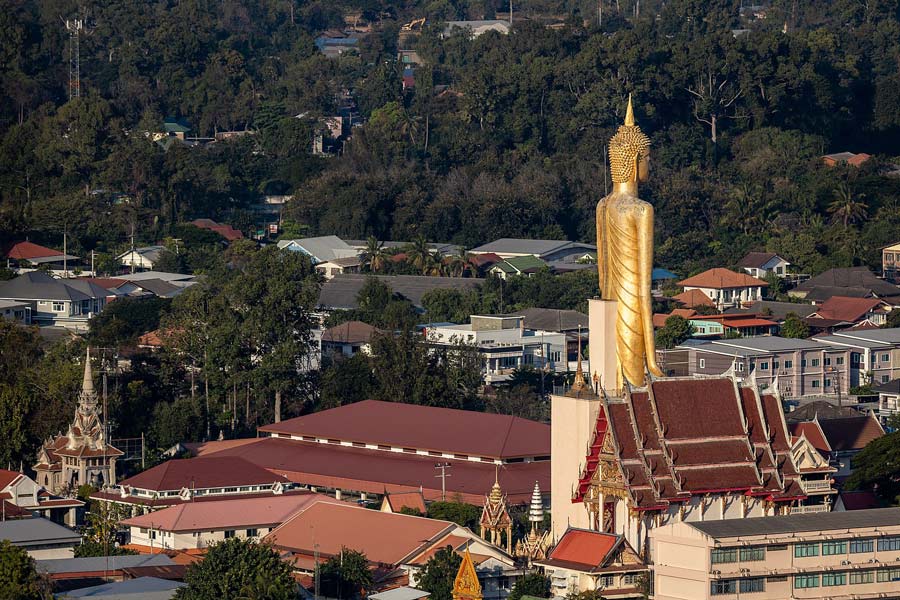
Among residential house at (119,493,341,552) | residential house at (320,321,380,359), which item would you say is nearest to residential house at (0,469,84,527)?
residential house at (119,493,341,552)

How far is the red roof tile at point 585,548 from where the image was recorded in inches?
1801

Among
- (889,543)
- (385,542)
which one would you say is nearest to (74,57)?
(385,542)

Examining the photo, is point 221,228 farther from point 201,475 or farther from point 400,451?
point 201,475

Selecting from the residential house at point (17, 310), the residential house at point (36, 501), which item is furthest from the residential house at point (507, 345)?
the residential house at point (36, 501)

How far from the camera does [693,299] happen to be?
324 ft

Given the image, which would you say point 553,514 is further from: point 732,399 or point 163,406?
point 163,406

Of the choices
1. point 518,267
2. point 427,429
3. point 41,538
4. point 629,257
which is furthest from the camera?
point 518,267

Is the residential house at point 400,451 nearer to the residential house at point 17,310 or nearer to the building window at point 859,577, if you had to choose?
the building window at point 859,577

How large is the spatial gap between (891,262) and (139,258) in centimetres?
3058

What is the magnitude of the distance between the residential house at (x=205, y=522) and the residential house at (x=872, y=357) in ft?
110

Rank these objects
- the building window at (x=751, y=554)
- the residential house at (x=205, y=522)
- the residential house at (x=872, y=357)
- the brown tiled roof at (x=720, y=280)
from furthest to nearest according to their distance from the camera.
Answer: the brown tiled roof at (x=720, y=280) < the residential house at (x=872, y=357) < the residential house at (x=205, y=522) < the building window at (x=751, y=554)

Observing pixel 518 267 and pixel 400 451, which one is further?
pixel 518 267

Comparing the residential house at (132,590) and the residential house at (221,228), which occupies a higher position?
the residential house at (221,228)

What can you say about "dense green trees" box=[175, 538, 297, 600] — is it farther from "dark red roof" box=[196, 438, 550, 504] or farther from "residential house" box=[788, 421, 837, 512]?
"dark red roof" box=[196, 438, 550, 504]
